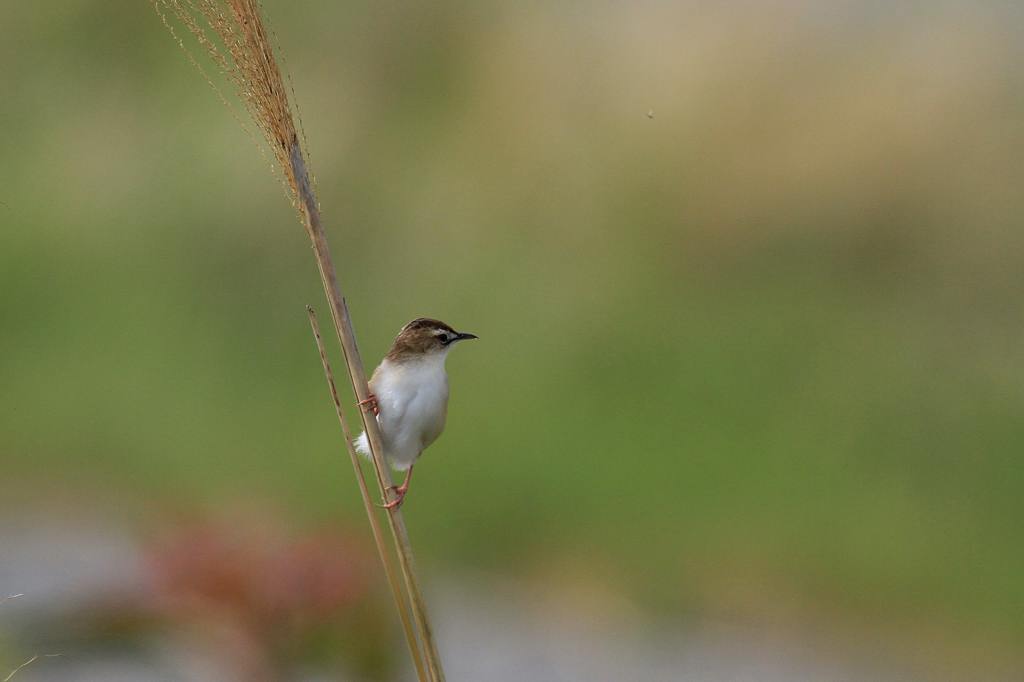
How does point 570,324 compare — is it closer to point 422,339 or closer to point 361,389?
point 422,339

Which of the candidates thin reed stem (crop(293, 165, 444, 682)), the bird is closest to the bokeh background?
the bird

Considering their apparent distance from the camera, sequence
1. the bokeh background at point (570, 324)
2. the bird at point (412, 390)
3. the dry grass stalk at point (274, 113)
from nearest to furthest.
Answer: the dry grass stalk at point (274, 113) < the bird at point (412, 390) < the bokeh background at point (570, 324)

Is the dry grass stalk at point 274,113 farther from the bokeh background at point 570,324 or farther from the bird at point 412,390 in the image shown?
the bokeh background at point 570,324

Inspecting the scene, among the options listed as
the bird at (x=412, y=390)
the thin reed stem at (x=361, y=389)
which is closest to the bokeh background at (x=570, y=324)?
the bird at (x=412, y=390)

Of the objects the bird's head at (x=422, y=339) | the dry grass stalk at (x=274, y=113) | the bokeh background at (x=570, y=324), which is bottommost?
the bokeh background at (x=570, y=324)

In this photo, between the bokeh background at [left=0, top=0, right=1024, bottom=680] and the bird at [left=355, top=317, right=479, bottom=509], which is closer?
the bird at [left=355, top=317, right=479, bottom=509]

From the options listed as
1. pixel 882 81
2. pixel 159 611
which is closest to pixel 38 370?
pixel 159 611

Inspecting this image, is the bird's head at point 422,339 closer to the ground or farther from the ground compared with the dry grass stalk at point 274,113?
closer to the ground

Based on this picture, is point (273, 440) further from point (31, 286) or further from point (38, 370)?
point (31, 286)

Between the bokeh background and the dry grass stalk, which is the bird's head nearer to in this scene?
the dry grass stalk
